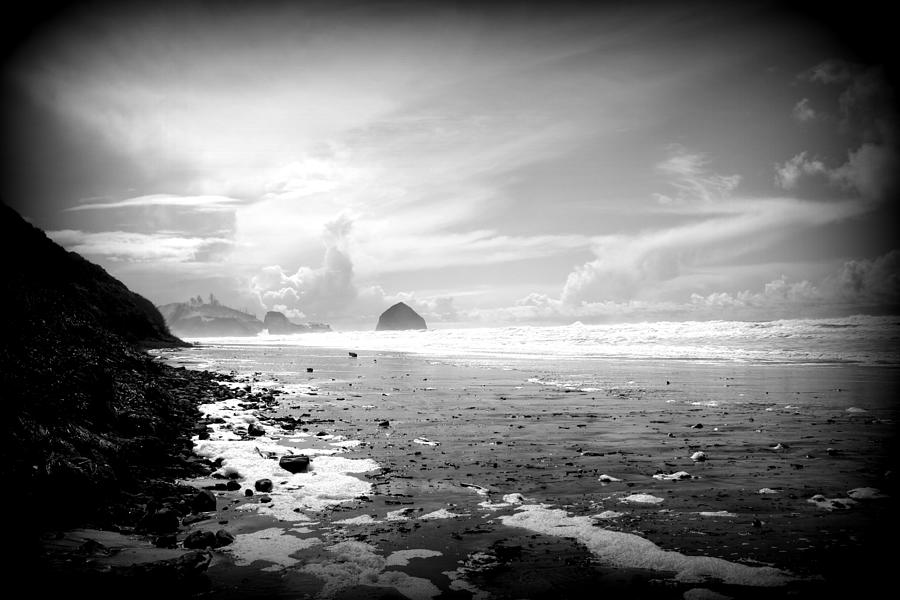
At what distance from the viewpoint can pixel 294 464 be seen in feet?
29.2

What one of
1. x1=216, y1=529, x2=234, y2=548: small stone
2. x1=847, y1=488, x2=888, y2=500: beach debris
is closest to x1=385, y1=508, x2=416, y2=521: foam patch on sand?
x1=216, y1=529, x2=234, y2=548: small stone

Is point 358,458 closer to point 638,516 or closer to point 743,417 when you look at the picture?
point 638,516

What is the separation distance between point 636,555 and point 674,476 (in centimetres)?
330

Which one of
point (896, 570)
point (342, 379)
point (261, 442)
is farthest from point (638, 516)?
point (342, 379)

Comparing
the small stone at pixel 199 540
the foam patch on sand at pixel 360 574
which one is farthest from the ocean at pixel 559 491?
the small stone at pixel 199 540

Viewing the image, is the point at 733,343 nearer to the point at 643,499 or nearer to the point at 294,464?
the point at 643,499

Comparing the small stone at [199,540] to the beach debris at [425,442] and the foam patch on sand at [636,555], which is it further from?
the beach debris at [425,442]

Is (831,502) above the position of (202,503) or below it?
above

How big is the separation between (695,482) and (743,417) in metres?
6.66

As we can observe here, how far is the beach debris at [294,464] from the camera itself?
8883 millimetres

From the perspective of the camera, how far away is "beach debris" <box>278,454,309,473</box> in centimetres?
888

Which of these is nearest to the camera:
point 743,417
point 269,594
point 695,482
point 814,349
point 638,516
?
point 269,594

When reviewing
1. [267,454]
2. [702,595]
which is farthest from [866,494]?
[267,454]

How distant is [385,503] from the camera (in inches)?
288
